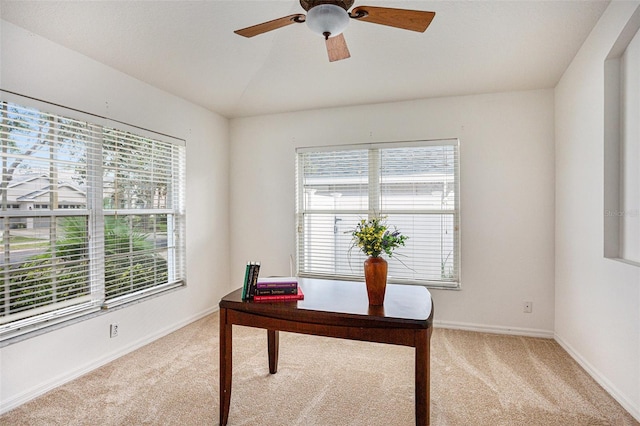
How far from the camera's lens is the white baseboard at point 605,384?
209 cm

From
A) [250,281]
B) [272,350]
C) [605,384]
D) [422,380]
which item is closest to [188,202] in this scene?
[272,350]

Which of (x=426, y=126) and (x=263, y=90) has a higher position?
(x=263, y=90)

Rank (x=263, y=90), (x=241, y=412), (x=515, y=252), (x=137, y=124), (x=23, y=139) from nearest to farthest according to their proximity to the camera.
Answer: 1. (x=241, y=412)
2. (x=23, y=139)
3. (x=137, y=124)
4. (x=515, y=252)
5. (x=263, y=90)

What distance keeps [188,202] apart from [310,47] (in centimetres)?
207

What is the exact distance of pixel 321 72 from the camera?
3.32 meters

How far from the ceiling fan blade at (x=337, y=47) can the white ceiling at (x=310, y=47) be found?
56cm

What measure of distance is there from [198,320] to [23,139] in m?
2.40

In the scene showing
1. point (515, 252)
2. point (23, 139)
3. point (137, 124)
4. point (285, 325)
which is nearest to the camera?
point (285, 325)

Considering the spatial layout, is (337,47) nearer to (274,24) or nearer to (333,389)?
(274,24)

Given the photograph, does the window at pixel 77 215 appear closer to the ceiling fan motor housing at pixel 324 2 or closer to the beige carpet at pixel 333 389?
the beige carpet at pixel 333 389

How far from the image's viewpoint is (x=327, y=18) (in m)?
1.62

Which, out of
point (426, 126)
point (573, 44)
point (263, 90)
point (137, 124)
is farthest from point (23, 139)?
point (573, 44)

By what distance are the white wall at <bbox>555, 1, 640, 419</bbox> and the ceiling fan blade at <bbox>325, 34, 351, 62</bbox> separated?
1.68m

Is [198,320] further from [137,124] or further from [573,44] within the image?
[573,44]
